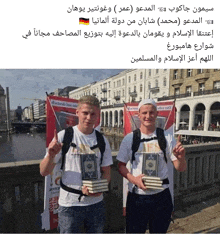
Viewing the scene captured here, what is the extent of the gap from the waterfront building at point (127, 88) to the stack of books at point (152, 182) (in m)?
31.5

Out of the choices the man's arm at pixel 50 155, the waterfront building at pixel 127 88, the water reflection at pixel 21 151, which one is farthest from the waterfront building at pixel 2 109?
the man's arm at pixel 50 155

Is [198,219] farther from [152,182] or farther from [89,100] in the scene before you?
[89,100]

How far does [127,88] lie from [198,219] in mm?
38990

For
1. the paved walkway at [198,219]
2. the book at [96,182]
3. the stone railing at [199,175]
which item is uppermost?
the book at [96,182]

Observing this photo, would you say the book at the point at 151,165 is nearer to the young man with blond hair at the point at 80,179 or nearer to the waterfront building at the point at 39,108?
the young man with blond hair at the point at 80,179

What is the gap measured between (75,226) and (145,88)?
36081 millimetres

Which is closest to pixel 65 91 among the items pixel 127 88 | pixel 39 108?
pixel 127 88

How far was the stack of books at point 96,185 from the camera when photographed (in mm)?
1879

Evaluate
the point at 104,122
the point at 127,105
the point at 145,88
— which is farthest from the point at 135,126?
the point at 104,122
